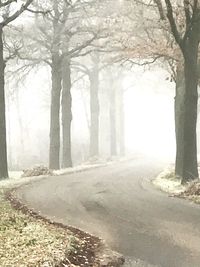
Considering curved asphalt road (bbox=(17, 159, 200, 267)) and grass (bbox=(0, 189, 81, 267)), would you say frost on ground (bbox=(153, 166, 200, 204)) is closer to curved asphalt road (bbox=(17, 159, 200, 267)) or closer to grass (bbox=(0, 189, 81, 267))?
curved asphalt road (bbox=(17, 159, 200, 267))

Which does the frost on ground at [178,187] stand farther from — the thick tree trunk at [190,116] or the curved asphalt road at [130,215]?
the thick tree trunk at [190,116]

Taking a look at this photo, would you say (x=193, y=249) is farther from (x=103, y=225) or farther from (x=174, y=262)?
(x=103, y=225)

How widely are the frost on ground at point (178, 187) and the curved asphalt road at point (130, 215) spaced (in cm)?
49

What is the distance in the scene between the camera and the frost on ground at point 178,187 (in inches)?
670

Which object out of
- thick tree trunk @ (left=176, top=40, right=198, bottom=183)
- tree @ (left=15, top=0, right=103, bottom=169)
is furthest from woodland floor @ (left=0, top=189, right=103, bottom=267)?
tree @ (left=15, top=0, right=103, bottom=169)

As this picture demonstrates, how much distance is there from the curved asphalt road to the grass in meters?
1.04

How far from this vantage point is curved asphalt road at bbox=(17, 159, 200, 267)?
390 inches

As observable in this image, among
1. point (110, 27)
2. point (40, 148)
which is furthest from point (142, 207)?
point (40, 148)

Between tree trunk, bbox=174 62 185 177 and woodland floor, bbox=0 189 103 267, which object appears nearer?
woodland floor, bbox=0 189 103 267

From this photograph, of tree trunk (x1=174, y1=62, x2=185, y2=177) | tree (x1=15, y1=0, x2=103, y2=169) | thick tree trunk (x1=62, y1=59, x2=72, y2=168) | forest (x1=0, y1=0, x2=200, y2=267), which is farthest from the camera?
thick tree trunk (x1=62, y1=59, x2=72, y2=168)

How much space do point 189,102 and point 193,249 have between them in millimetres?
10562

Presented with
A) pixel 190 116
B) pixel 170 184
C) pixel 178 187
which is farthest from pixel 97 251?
pixel 170 184

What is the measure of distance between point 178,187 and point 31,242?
34.7 ft

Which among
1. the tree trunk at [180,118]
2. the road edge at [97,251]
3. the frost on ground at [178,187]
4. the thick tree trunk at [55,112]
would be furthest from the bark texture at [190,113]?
the thick tree trunk at [55,112]
